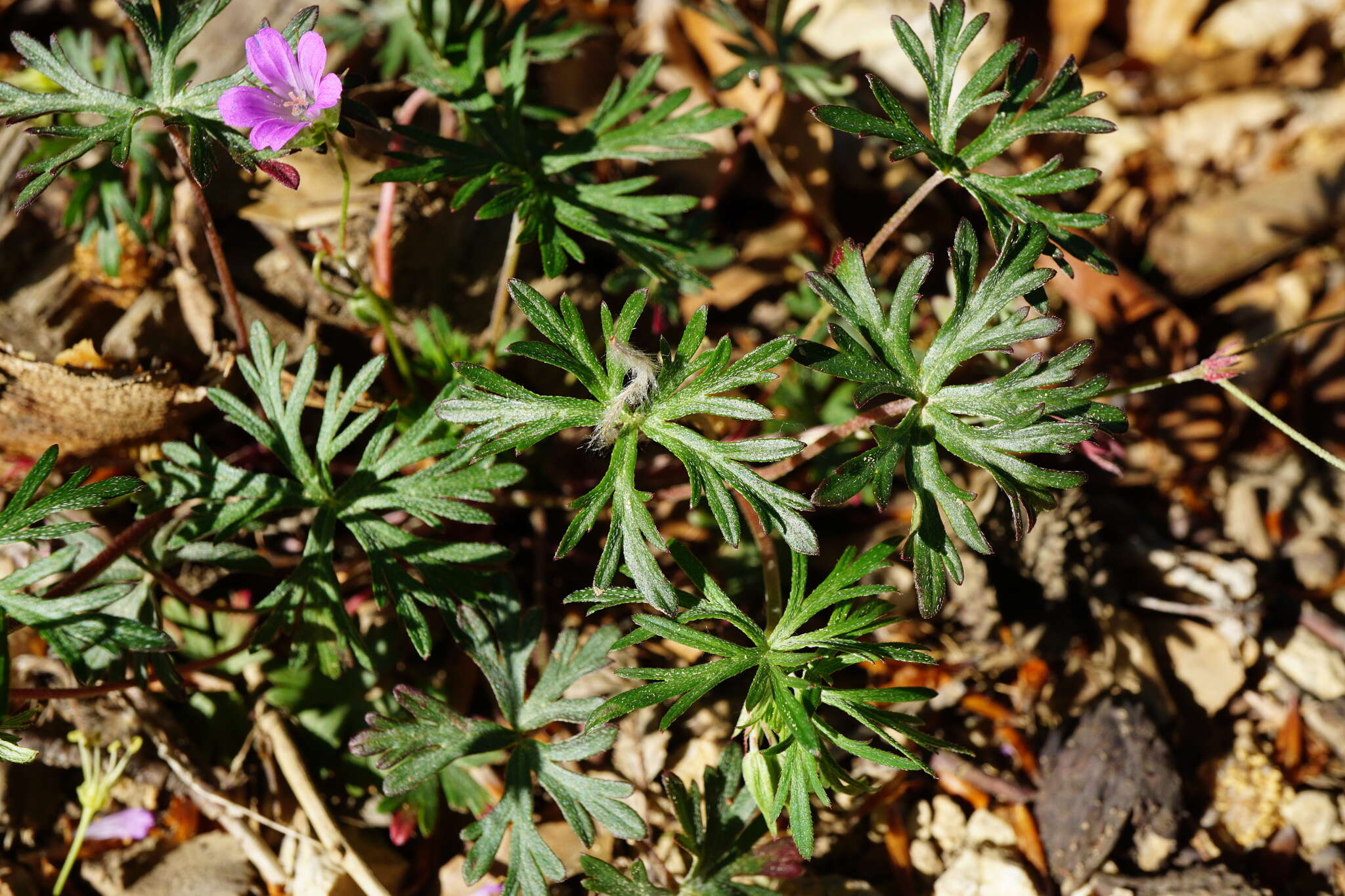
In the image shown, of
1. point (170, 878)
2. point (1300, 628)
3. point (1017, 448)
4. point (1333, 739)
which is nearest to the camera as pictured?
point (1017, 448)

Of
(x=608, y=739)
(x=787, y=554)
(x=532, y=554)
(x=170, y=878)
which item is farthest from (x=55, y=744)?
(x=787, y=554)

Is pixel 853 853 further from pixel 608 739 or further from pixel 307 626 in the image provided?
pixel 307 626

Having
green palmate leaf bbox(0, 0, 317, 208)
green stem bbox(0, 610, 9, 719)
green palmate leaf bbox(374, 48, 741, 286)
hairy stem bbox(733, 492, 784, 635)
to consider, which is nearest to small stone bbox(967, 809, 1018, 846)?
hairy stem bbox(733, 492, 784, 635)

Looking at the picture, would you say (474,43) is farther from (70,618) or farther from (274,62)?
(70,618)

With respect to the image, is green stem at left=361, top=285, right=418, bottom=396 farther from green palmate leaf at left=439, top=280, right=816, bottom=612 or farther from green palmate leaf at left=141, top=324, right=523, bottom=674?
green palmate leaf at left=439, top=280, right=816, bottom=612

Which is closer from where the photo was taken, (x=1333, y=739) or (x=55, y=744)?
(x=55, y=744)

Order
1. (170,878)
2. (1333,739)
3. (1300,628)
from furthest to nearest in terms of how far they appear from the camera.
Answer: (1300,628) → (1333,739) → (170,878)

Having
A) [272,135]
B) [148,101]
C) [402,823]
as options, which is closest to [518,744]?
[402,823]
